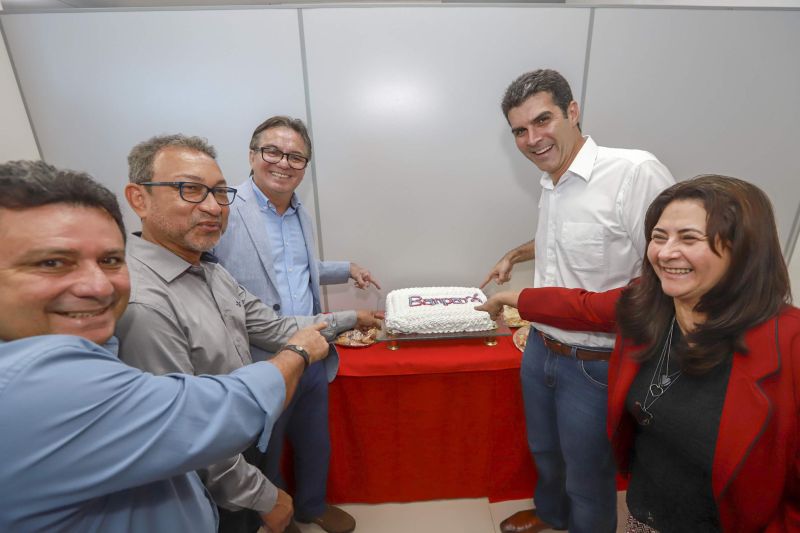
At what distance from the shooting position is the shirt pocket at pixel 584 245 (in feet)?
4.16

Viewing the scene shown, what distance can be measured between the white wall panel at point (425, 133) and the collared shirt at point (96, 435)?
1574mm

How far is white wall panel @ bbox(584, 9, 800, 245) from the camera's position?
6.03ft

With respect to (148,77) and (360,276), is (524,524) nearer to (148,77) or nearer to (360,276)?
(360,276)

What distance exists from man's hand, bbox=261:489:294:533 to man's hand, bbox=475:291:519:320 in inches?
45.0

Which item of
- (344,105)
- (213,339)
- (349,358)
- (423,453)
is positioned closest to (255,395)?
(213,339)

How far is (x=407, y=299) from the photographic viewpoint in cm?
196

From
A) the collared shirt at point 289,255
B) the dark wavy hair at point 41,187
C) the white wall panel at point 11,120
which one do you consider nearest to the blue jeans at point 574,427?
the collared shirt at point 289,255

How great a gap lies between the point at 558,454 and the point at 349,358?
43.4 inches

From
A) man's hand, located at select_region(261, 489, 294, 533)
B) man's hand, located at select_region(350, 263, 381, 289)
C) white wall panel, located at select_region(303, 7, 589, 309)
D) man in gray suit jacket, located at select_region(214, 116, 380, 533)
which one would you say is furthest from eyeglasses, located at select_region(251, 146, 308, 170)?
man's hand, located at select_region(261, 489, 294, 533)

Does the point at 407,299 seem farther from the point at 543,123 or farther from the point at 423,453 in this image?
the point at 543,123

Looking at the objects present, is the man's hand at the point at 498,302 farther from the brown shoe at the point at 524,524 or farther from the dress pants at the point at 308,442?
the brown shoe at the point at 524,524

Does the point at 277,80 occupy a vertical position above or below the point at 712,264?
above

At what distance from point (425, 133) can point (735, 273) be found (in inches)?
62.0

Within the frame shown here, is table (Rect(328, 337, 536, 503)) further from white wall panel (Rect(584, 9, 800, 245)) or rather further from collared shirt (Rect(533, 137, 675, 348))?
white wall panel (Rect(584, 9, 800, 245))
